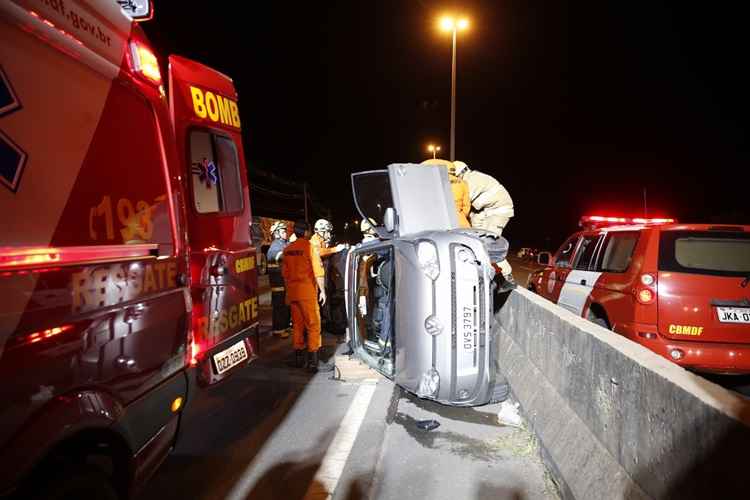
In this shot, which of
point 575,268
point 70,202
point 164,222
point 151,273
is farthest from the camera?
point 575,268

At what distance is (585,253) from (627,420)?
445cm

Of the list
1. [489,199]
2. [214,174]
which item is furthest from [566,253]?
[214,174]

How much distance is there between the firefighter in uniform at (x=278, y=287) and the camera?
7523 millimetres

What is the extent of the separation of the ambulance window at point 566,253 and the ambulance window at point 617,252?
1151mm

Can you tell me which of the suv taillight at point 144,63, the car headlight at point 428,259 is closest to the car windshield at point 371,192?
the car headlight at point 428,259

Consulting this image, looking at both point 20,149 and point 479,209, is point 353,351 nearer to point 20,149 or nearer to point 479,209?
point 479,209

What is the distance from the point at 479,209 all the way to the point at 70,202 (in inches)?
181

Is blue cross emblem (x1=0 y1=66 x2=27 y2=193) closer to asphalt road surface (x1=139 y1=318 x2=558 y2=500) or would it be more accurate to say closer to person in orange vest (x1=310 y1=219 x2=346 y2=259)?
asphalt road surface (x1=139 y1=318 x2=558 y2=500)

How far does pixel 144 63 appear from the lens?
2855 mm

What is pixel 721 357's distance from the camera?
4.09 m

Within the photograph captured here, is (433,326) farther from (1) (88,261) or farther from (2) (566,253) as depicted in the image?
(2) (566,253)

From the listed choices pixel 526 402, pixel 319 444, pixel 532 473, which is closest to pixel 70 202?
pixel 319 444

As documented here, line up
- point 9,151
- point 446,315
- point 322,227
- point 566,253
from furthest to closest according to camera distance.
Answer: point 322,227, point 566,253, point 446,315, point 9,151

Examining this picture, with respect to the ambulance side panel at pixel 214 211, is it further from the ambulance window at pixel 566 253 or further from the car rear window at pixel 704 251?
the ambulance window at pixel 566 253
